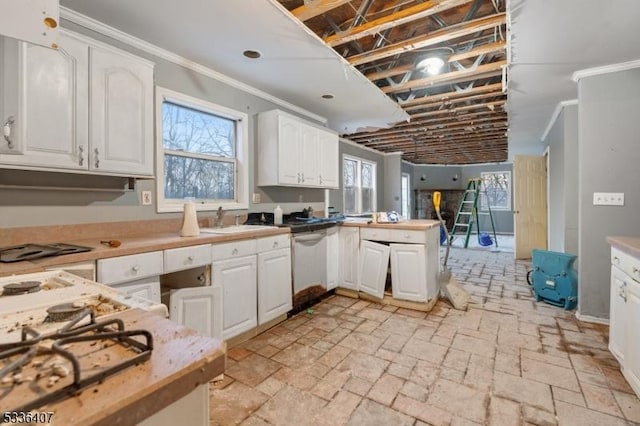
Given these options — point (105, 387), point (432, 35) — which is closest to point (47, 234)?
point (105, 387)

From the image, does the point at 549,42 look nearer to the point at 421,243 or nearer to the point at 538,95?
the point at 538,95

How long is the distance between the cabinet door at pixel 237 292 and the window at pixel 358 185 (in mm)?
3777

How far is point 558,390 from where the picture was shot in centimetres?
187

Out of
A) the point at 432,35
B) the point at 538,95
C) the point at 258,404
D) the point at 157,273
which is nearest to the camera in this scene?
the point at 258,404

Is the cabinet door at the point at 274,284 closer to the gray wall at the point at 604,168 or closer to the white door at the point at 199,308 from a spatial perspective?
the white door at the point at 199,308

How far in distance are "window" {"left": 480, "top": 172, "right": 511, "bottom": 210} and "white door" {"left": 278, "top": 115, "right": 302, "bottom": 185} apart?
807 cm

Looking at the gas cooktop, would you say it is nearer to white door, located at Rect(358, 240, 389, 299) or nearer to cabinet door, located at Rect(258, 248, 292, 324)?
cabinet door, located at Rect(258, 248, 292, 324)

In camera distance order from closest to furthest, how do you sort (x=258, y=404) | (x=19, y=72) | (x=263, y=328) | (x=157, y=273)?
(x=19, y=72), (x=258, y=404), (x=157, y=273), (x=263, y=328)

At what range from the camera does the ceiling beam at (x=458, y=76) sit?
2.81 meters

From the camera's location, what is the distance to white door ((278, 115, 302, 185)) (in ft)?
10.7

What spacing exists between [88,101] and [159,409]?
2.03m

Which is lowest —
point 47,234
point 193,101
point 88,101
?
point 47,234

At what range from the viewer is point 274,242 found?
109 inches

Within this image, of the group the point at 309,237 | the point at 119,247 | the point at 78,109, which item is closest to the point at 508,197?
the point at 309,237
